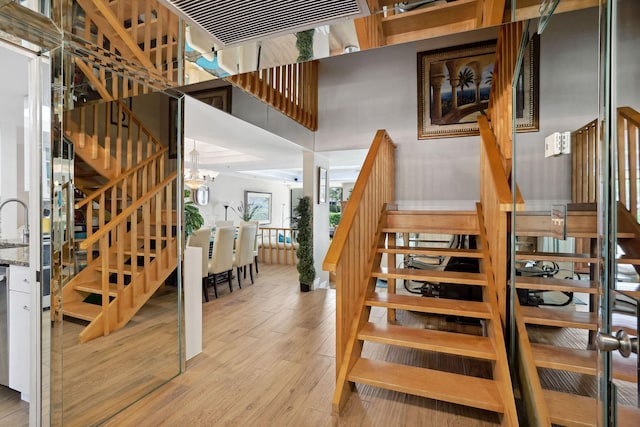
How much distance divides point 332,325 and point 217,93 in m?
2.74

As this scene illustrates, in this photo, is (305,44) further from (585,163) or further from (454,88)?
(454,88)

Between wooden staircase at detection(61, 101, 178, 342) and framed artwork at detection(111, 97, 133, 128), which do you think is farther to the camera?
framed artwork at detection(111, 97, 133, 128)

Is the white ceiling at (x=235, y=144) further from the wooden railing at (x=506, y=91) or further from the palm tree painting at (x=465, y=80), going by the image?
the wooden railing at (x=506, y=91)

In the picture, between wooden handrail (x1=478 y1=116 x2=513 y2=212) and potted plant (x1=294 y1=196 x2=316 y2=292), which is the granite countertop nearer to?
wooden handrail (x1=478 y1=116 x2=513 y2=212)

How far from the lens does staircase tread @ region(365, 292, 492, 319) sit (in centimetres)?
207

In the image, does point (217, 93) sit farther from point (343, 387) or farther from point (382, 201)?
point (343, 387)

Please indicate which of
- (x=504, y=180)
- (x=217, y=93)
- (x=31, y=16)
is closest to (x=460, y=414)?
(x=504, y=180)

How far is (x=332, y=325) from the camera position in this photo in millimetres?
3342

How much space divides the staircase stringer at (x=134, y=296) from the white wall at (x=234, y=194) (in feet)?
19.5

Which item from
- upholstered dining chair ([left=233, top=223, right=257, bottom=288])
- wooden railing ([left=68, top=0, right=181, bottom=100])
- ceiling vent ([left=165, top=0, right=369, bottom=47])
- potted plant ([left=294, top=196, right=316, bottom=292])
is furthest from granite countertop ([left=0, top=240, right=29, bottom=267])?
potted plant ([left=294, top=196, right=316, bottom=292])

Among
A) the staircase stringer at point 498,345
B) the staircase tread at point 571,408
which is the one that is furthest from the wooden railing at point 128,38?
the staircase stringer at point 498,345

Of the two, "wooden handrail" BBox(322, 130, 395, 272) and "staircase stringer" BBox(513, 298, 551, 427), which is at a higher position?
"wooden handrail" BBox(322, 130, 395, 272)

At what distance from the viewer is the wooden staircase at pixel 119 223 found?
1.76 meters

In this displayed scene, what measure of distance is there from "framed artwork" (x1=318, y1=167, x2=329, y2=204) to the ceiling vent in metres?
3.62
